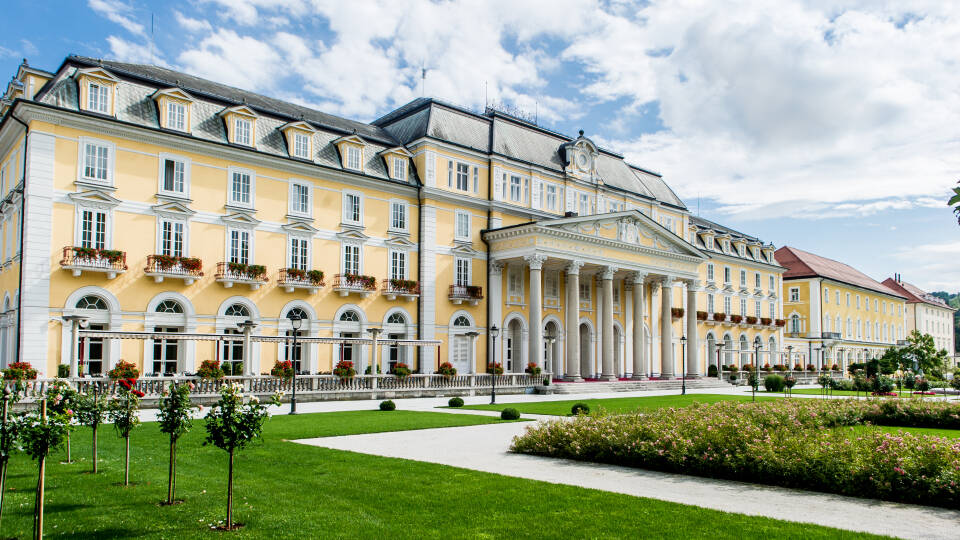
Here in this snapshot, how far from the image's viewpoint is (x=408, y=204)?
38875mm

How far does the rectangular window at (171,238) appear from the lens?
1184 inches


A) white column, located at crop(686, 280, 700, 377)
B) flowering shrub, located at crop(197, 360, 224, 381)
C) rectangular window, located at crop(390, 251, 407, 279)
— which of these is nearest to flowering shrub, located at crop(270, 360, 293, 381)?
flowering shrub, located at crop(197, 360, 224, 381)

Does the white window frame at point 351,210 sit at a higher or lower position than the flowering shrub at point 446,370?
higher

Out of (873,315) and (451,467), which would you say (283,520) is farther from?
(873,315)

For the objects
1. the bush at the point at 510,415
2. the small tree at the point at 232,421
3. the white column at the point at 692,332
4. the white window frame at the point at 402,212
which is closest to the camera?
the small tree at the point at 232,421

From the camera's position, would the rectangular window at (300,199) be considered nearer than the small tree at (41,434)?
No

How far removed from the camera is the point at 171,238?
99.6ft

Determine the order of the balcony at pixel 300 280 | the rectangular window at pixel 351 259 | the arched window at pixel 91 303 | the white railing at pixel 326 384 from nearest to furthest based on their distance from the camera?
the white railing at pixel 326 384
the arched window at pixel 91 303
the balcony at pixel 300 280
the rectangular window at pixel 351 259

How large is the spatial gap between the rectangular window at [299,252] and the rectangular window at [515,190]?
13515mm

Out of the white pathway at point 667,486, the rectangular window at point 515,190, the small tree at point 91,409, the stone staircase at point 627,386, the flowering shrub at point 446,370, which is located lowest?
the stone staircase at point 627,386

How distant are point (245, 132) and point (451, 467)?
24809mm

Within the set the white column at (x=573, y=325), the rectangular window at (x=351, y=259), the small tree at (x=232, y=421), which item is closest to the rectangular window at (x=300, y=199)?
the rectangular window at (x=351, y=259)

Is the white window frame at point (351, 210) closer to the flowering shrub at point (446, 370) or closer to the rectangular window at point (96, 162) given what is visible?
the flowering shrub at point (446, 370)

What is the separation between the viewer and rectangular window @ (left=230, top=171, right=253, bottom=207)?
107 ft
